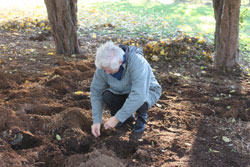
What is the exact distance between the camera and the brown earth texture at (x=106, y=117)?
7.70ft

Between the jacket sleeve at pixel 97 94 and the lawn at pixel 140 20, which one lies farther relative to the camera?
the lawn at pixel 140 20

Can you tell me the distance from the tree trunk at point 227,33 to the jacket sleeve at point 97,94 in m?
3.06

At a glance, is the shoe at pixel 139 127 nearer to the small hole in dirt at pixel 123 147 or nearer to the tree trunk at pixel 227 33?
the small hole in dirt at pixel 123 147

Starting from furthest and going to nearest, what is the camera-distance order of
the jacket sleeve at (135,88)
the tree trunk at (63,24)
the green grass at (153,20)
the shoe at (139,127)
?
the green grass at (153,20) < the tree trunk at (63,24) < the shoe at (139,127) < the jacket sleeve at (135,88)

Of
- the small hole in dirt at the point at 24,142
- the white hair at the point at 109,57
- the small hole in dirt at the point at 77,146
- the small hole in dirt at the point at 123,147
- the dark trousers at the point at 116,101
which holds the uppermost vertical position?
the white hair at the point at 109,57

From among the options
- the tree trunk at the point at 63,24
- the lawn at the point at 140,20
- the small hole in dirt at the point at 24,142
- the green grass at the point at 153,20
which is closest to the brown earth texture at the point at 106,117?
the small hole in dirt at the point at 24,142

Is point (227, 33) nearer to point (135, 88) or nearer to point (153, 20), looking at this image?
point (135, 88)

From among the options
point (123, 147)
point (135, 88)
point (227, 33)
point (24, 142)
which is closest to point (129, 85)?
point (135, 88)

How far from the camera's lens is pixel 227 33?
4.67 metres

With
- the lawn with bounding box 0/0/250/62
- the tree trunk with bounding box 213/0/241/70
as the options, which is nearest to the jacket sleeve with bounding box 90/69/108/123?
the tree trunk with bounding box 213/0/241/70

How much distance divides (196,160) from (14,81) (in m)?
2.80

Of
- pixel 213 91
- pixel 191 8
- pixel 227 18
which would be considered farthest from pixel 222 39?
pixel 191 8

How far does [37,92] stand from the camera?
3.43 meters

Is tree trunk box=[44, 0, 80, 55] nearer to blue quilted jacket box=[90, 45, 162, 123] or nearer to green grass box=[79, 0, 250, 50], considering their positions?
green grass box=[79, 0, 250, 50]
